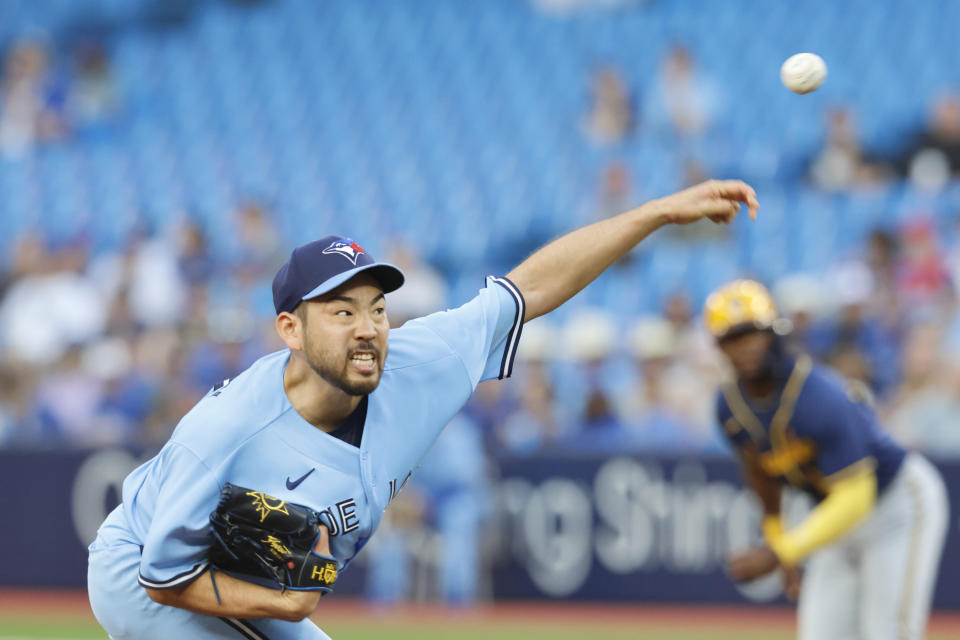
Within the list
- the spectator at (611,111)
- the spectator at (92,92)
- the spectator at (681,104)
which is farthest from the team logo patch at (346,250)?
the spectator at (92,92)

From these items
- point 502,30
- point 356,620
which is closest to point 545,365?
point 356,620

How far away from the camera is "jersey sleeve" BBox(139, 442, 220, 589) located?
3932mm

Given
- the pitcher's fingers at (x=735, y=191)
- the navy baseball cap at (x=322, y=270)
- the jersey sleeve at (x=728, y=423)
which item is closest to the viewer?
the navy baseball cap at (x=322, y=270)

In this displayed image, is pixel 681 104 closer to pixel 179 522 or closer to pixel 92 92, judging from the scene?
pixel 92 92

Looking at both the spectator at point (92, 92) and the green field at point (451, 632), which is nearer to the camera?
the green field at point (451, 632)

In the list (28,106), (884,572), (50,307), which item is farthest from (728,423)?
(28,106)

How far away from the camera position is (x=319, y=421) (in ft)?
14.0

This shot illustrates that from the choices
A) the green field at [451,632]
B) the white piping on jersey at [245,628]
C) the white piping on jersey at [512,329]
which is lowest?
the green field at [451,632]

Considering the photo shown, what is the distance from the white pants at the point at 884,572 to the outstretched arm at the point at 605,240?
2.61 meters

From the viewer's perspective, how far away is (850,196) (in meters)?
13.0

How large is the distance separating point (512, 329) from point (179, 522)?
1.34m

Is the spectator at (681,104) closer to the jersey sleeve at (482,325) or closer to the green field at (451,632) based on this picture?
the green field at (451,632)

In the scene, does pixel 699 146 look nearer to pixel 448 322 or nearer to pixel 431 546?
pixel 431 546

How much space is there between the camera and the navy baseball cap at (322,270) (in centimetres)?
407
